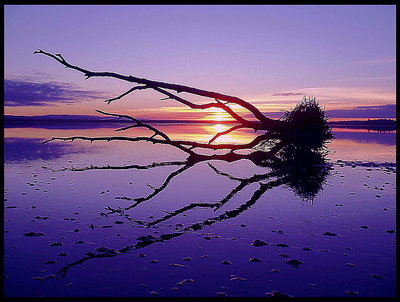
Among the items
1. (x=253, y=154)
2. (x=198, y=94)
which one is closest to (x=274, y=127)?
(x=253, y=154)

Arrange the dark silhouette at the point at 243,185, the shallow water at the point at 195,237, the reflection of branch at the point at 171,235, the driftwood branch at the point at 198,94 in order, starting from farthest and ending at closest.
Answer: the driftwood branch at the point at 198,94
the dark silhouette at the point at 243,185
the reflection of branch at the point at 171,235
the shallow water at the point at 195,237

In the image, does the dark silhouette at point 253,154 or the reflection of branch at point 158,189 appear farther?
the reflection of branch at point 158,189

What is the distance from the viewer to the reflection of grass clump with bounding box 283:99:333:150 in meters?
14.0

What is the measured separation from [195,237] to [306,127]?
1078 centimetres

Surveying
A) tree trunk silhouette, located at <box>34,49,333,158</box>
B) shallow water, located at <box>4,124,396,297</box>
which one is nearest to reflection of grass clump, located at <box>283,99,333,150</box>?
tree trunk silhouette, located at <box>34,49,333,158</box>

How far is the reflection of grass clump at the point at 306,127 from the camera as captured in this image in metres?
14.0

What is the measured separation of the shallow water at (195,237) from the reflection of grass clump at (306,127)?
5.50 m

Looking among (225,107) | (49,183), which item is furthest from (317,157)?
(49,183)

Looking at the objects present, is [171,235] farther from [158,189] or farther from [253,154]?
[253,154]

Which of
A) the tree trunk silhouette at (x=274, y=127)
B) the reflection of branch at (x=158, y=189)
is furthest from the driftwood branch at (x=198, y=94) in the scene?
the reflection of branch at (x=158, y=189)

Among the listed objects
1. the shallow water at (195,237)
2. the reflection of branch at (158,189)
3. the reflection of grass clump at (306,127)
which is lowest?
the shallow water at (195,237)

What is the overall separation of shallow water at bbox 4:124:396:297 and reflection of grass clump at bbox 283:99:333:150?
5.50 m

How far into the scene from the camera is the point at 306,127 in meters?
14.1

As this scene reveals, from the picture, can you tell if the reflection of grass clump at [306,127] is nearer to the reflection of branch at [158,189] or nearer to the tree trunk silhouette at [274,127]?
the tree trunk silhouette at [274,127]
